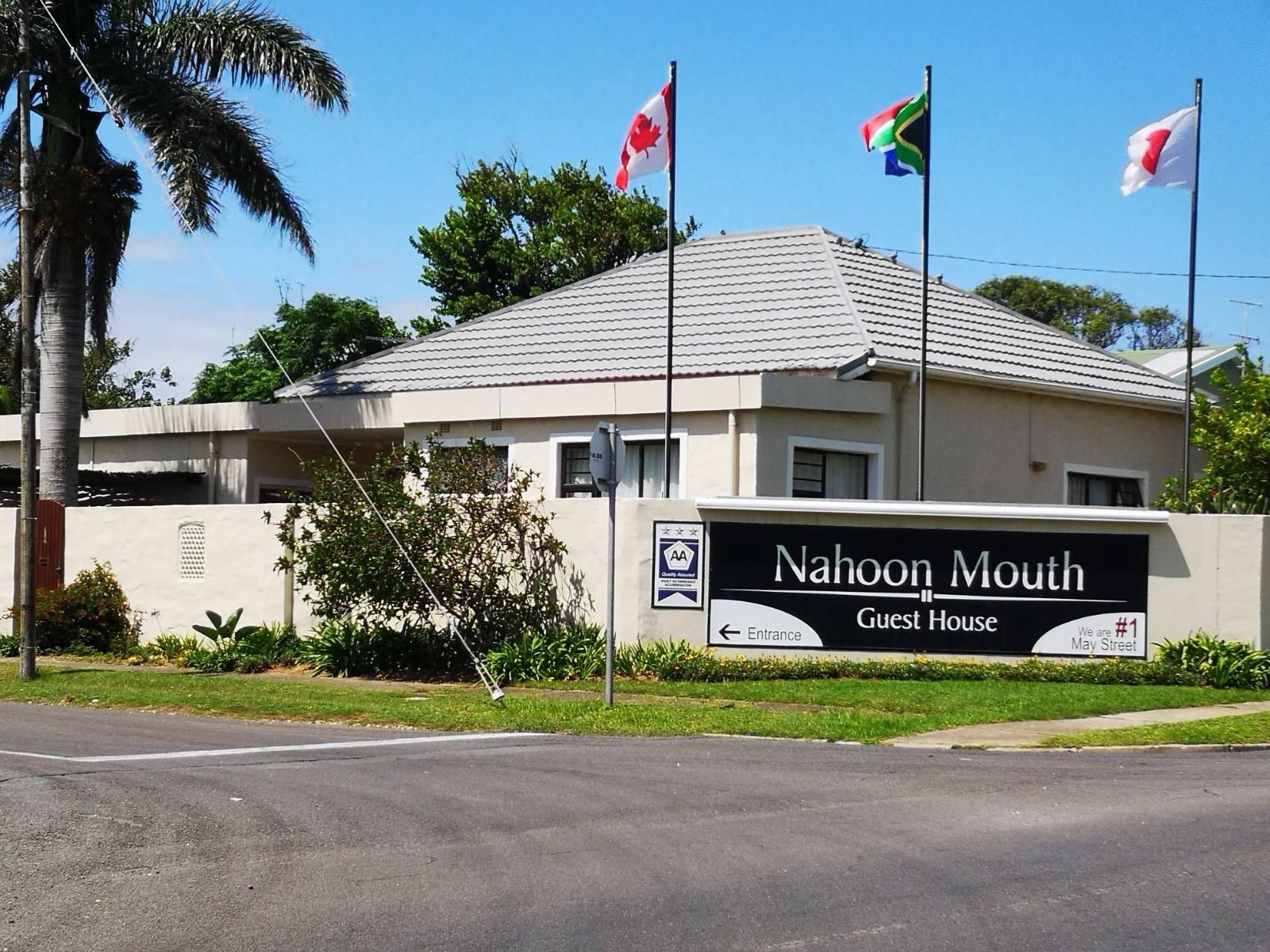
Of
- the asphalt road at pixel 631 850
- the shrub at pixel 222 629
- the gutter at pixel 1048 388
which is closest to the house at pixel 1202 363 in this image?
the gutter at pixel 1048 388

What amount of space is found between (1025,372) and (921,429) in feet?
13.5

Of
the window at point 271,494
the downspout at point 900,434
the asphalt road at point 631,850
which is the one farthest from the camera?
the window at point 271,494

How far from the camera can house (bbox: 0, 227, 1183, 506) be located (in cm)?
2186

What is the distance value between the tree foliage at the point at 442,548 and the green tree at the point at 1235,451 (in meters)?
9.56

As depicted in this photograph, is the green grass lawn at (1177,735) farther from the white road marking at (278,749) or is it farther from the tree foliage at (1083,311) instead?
the tree foliage at (1083,311)

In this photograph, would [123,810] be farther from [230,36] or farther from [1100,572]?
[230,36]

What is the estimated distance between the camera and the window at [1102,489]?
981 inches

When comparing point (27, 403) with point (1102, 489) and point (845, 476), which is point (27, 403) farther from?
point (1102, 489)

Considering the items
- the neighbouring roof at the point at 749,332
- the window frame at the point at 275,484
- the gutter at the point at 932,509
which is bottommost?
the gutter at the point at 932,509

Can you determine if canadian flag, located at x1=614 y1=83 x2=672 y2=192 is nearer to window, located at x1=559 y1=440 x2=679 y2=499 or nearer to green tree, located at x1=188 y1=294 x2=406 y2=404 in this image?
window, located at x1=559 y1=440 x2=679 y2=499

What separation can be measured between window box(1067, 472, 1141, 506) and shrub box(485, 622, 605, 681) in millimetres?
9518

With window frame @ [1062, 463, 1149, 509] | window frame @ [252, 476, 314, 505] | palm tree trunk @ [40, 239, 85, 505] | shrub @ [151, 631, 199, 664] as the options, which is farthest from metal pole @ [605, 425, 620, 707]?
palm tree trunk @ [40, 239, 85, 505]

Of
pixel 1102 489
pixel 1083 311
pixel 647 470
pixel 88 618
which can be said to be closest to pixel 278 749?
pixel 647 470

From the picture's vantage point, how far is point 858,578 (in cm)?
1933
